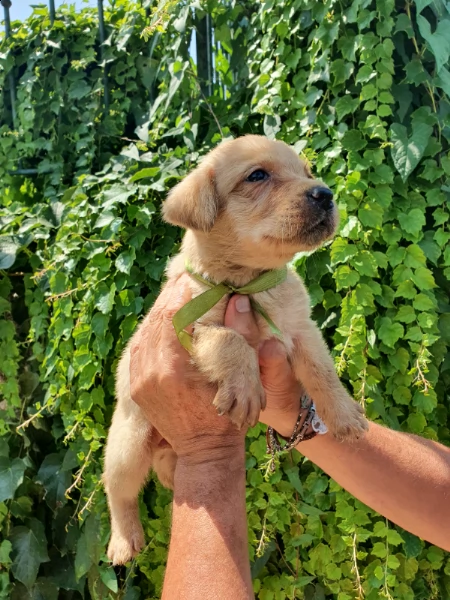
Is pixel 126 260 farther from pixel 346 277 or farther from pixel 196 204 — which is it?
pixel 346 277

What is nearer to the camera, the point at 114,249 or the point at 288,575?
the point at 288,575

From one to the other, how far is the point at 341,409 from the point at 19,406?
204cm

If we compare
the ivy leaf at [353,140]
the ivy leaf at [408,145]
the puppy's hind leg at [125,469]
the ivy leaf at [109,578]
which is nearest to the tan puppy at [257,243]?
the ivy leaf at [353,140]

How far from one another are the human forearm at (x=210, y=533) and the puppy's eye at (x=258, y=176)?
1004mm

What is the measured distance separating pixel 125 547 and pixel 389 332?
62.8 inches

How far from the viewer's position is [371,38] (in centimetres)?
248

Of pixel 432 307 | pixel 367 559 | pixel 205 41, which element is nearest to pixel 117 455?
pixel 367 559

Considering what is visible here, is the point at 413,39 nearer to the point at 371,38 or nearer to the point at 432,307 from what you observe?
the point at 371,38

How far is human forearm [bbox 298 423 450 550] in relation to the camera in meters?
1.99

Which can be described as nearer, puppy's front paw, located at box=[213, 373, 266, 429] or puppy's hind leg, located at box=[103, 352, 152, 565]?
puppy's front paw, located at box=[213, 373, 266, 429]

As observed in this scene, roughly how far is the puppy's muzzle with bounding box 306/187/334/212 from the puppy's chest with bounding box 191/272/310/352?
37cm

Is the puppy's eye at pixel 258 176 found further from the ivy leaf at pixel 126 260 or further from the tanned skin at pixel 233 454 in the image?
the ivy leaf at pixel 126 260

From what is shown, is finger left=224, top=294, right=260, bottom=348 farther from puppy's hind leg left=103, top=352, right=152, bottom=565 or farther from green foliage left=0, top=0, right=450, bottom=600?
puppy's hind leg left=103, top=352, right=152, bottom=565

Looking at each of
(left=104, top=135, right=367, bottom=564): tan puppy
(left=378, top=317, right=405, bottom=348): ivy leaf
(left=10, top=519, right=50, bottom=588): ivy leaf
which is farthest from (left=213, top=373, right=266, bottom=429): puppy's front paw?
(left=10, top=519, right=50, bottom=588): ivy leaf
